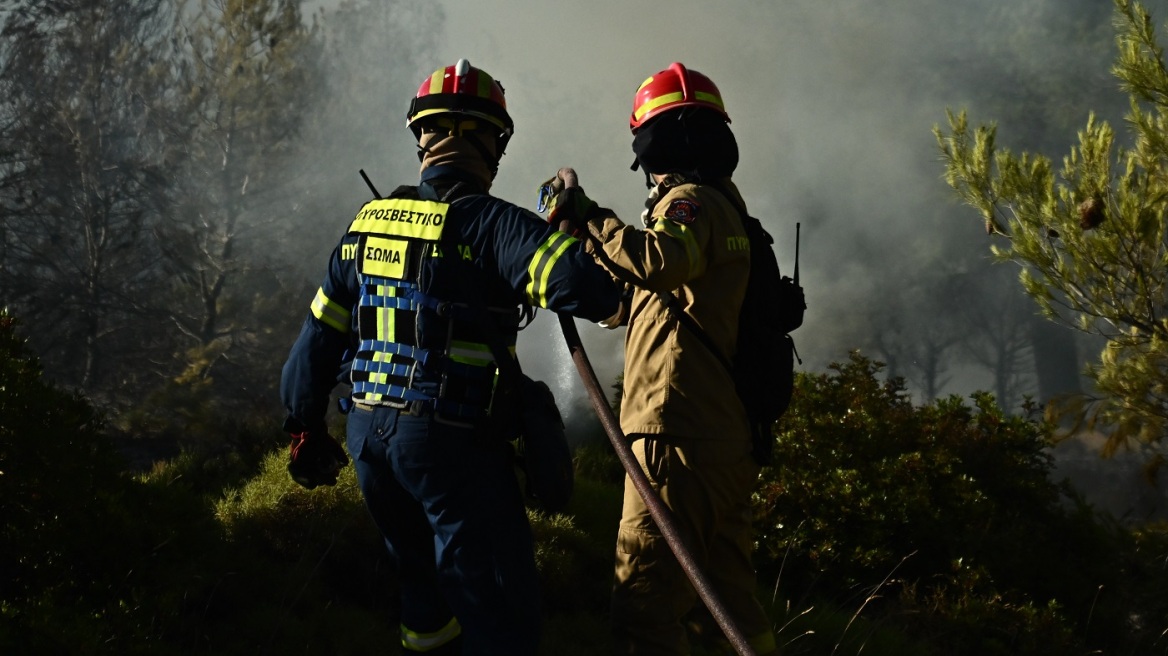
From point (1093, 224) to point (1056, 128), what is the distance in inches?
264

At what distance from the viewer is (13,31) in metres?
8.59

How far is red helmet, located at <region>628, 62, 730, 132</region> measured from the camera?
11.6 ft

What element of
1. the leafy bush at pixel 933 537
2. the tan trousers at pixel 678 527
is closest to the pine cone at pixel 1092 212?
the leafy bush at pixel 933 537

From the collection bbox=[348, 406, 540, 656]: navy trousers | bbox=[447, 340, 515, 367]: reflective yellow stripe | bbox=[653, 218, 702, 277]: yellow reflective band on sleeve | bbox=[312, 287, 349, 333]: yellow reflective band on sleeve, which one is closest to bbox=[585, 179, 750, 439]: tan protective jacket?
bbox=[653, 218, 702, 277]: yellow reflective band on sleeve

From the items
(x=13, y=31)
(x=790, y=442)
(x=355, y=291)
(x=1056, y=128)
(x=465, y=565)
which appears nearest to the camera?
(x=465, y=565)

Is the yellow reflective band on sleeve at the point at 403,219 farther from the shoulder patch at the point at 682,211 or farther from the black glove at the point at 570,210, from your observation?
the shoulder patch at the point at 682,211

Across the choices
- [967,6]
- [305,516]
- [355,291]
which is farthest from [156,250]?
[967,6]

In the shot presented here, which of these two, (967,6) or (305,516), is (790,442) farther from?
(967,6)

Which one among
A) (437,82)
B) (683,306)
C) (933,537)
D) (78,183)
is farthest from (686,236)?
(78,183)

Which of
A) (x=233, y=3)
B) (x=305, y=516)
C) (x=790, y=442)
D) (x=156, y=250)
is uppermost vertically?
(x=233, y=3)

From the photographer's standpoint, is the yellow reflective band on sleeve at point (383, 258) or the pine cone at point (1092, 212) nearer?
the yellow reflective band on sleeve at point (383, 258)

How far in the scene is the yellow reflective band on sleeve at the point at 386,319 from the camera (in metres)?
2.79

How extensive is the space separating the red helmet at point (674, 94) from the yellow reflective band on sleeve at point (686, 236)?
1.69 feet

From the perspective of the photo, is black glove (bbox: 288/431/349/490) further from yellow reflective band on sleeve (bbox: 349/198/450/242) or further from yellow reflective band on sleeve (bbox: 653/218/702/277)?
yellow reflective band on sleeve (bbox: 653/218/702/277)
